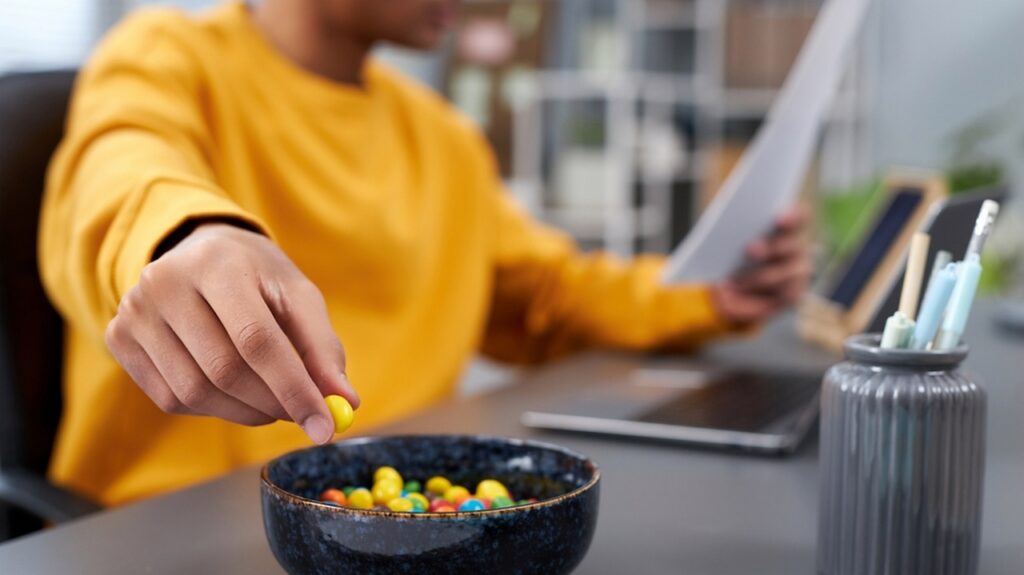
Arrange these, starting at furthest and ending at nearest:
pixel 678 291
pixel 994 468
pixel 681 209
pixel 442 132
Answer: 1. pixel 681 209
2. pixel 442 132
3. pixel 678 291
4. pixel 994 468

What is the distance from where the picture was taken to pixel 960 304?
1.54ft

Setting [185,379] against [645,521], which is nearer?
[185,379]

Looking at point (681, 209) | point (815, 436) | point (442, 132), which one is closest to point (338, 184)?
point (442, 132)

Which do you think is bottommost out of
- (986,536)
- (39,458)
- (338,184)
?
(39,458)

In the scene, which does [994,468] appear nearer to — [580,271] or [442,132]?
[580,271]

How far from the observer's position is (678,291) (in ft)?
4.00

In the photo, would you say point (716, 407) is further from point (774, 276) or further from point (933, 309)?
point (933, 309)

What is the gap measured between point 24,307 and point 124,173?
36 cm

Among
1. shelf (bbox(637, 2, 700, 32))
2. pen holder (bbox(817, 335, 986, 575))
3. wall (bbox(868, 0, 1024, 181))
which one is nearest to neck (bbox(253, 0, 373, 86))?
pen holder (bbox(817, 335, 986, 575))

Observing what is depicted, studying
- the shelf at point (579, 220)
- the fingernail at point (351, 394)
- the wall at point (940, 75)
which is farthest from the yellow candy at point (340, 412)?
the wall at point (940, 75)

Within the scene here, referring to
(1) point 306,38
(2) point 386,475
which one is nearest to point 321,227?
(1) point 306,38

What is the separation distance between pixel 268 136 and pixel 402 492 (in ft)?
2.16

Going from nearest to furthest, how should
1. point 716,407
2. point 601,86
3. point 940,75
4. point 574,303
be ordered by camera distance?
point 716,407 → point 574,303 → point 601,86 → point 940,75

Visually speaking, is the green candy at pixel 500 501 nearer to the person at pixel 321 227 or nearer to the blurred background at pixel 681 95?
the person at pixel 321 227
